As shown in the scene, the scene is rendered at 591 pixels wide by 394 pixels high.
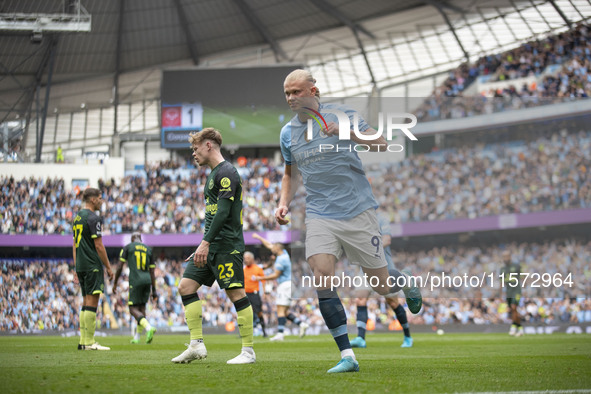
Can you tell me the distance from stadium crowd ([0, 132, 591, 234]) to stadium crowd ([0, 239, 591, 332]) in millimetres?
1386

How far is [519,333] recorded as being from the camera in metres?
18.1

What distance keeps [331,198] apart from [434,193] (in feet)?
42.4

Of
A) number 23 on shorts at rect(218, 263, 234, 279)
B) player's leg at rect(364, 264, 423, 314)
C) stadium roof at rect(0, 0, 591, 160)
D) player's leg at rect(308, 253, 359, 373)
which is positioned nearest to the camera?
player's leg at rect(308, 253, 359, 373)

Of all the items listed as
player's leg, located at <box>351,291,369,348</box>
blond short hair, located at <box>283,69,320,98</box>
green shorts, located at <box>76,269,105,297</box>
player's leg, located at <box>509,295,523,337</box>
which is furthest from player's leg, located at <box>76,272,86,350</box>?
player's leg, located at <box>509,295,523,337</box>

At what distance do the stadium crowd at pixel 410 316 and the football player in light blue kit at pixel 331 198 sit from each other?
319 inches

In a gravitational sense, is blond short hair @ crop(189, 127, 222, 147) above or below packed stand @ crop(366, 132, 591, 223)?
below

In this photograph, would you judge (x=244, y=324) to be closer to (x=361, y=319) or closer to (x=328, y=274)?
(x=328, y=274)

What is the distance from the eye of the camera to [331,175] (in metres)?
6.02

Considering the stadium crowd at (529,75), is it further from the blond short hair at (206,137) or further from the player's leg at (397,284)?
the blond short hair at (206,137)

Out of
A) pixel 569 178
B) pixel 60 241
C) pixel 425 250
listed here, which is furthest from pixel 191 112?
pixel 425 250

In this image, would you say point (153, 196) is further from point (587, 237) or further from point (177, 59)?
point (587, 237)

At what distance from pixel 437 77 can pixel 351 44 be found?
5.35 metres

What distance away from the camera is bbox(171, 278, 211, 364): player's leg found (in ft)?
22.4

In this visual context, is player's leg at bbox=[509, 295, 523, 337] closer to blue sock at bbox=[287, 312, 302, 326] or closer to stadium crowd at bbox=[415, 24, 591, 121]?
blue sock at bbox=[287, 312, 302, 326]
